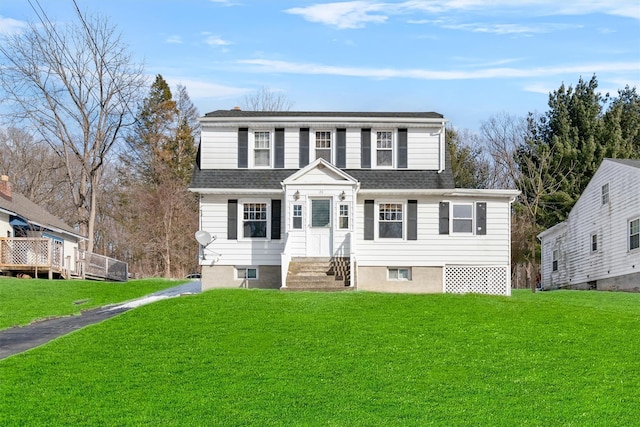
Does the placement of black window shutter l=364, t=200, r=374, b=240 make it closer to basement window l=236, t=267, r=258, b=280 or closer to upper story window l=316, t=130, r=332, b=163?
upper story window l=316, t=130, r=332, b=163

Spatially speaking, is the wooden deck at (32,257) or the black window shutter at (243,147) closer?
the black window shutter at (243,147)

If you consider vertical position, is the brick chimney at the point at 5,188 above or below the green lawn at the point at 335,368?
above

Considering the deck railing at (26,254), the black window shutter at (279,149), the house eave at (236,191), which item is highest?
the black window shutter at (279,149)

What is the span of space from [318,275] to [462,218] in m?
5.48

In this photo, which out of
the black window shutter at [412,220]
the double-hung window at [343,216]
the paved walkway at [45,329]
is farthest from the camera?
the black window shutter at [412,220]

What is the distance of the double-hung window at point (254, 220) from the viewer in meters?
30.8

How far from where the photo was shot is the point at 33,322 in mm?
24344

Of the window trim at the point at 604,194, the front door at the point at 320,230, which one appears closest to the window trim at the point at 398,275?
the front door at the point at 320,230

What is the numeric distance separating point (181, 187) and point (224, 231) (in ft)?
97.2

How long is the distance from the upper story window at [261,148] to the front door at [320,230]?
2.65m

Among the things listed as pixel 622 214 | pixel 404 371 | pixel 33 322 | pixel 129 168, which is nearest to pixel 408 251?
pixel 622 214

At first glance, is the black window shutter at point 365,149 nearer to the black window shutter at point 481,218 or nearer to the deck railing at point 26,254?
the black window shutter at point 481,218

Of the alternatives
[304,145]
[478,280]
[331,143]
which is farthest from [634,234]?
[304,145]

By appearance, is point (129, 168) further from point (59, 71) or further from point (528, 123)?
point (528, 123)
